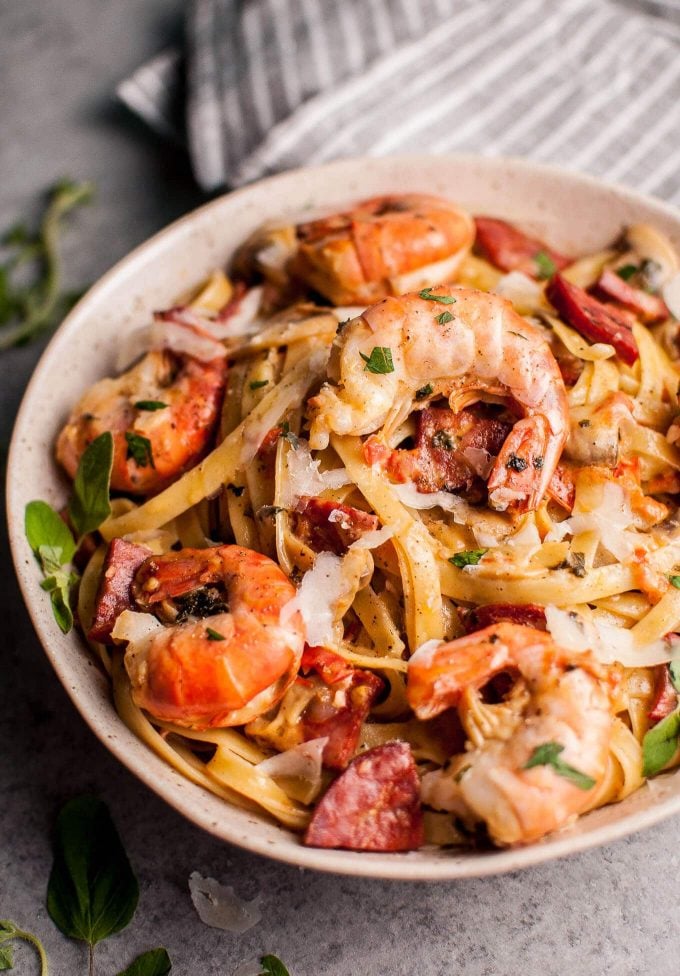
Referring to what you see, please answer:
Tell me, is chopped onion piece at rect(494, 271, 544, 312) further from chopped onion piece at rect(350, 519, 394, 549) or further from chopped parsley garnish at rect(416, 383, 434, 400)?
chopped onion piece at rect(350, 519, 394, 549)

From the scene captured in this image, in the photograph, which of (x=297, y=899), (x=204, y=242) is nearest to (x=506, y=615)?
(x=297, y=899)

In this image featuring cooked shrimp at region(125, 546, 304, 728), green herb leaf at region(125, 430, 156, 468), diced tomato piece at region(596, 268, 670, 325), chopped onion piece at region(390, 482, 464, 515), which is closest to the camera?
cooked shrimp at region(125, 546, 304, 728)

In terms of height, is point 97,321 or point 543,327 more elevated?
point 97,321

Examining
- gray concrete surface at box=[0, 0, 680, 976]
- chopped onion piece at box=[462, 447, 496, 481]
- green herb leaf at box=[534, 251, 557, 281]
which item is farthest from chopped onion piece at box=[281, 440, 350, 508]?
green herb leaf at box=[534, 251, 557, 281]

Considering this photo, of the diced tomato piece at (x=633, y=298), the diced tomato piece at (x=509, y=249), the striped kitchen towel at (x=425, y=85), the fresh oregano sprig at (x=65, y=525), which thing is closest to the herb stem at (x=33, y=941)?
the fresh oregano sprig at (x=65, y=525)

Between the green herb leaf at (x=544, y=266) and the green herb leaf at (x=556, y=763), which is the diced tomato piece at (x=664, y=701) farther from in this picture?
the green herb leaf at (x=544, y=266)

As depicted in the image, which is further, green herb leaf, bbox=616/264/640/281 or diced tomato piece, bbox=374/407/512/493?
green herb leaf, bbox=616/264/640/281

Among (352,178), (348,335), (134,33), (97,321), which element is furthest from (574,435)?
(134,33)

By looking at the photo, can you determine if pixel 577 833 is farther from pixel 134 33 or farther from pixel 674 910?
pixel 134 33
